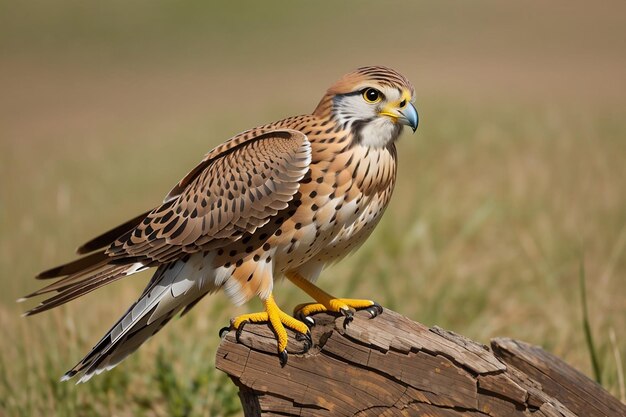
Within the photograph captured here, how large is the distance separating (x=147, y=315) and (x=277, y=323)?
74 cm

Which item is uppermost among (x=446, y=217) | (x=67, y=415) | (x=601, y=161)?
(x=601, y=161)

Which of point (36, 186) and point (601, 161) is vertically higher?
point (601, 161)

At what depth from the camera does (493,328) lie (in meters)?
5.89

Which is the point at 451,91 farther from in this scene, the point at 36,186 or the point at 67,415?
the point at 67,415

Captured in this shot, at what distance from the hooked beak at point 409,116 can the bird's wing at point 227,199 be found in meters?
0.46

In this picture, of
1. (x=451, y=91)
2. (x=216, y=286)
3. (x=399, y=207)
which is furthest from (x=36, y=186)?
(x=451, y=91)

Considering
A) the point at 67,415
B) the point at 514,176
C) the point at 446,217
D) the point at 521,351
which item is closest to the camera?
the point at 521,351

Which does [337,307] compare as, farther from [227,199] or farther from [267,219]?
[227,199]

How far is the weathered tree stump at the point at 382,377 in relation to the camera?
3182mm

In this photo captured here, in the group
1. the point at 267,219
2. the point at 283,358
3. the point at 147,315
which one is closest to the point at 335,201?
the point at 267,219

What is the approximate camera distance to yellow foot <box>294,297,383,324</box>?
141 inches

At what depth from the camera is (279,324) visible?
350 cm

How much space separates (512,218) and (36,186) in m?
4.60

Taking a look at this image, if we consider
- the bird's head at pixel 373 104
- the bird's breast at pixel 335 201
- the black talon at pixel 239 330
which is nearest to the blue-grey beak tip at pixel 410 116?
the bird's head at pixel 373 104
